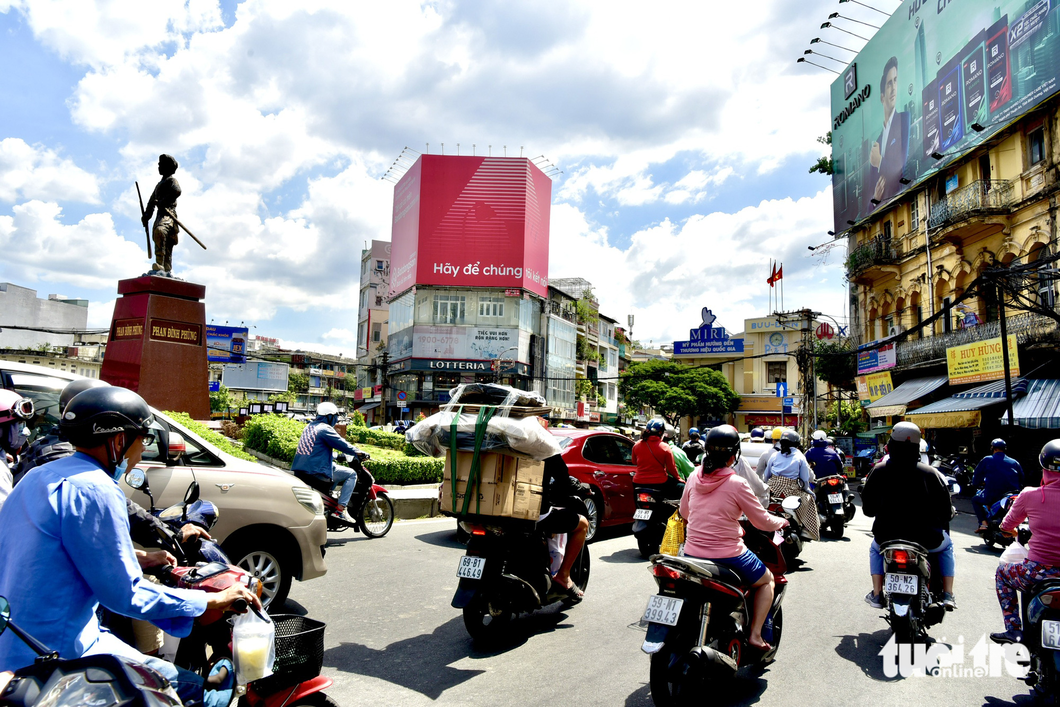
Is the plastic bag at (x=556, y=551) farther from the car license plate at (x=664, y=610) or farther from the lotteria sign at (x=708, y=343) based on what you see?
the lotteria sign at (x=708, y=343)

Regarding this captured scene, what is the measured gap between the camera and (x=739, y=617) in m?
4.18

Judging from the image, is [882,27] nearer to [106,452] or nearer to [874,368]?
[874,368]

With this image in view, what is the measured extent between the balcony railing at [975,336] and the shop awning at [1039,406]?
1408 mm

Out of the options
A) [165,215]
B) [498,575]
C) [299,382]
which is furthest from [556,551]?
[299,382]

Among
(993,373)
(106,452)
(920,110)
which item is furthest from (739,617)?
(920,110)

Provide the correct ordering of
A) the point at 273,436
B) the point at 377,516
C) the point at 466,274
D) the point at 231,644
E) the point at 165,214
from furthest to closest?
the point at 466,274 → the point at 165,214 → the point at 273,436 → the point at 377,516 → the point at 231,644

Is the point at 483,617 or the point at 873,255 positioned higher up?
the point at 873,255

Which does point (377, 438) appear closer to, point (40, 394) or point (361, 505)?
point (361, 505)

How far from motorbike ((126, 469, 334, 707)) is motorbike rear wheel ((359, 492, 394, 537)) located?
647 cm

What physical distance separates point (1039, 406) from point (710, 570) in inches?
688

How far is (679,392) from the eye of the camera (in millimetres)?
64812

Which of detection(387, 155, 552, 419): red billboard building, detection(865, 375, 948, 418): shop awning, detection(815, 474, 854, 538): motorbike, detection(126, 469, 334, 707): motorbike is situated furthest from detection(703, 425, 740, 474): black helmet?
detection(387, 155, 552, 419): red billboard building

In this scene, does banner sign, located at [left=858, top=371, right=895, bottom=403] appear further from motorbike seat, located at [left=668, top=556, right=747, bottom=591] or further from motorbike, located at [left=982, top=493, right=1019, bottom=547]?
motorbike seat, located at [left=668, top=556, right=747, bottom=591]

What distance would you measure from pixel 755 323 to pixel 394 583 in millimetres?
68348
